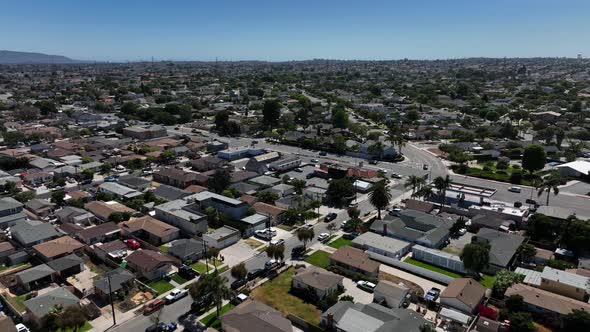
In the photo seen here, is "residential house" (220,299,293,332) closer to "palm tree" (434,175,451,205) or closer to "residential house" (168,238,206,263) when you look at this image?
"residential house" (168,238,206,263)

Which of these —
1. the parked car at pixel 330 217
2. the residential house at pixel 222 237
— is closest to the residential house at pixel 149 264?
the residential house at pixel 222 237

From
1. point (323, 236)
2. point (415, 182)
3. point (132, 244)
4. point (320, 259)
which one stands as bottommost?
point (320, 259)

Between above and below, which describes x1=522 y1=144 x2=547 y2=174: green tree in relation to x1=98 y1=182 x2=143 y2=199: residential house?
above

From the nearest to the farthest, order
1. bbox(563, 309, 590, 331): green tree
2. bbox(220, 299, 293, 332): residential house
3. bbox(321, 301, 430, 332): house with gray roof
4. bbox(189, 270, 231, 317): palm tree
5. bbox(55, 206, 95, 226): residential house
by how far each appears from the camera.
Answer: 1. bbox(220, 299, 293, 332): residential house
2. bbox(321, 301, 430, 332): house with gray roof
3. bbox(563, 309, 590, 331): green tree
4. bbox(189, 270, 231, 317): palm tree
5. bbox(55, 206, 95, 226): residential house

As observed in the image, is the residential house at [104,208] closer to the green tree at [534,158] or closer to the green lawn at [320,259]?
the green lawn at [320,259]

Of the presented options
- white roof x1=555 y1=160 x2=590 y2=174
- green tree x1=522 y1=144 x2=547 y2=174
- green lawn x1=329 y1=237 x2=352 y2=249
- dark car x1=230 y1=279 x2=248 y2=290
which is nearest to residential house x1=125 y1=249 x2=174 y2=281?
dark car x1=230 y1=279 x2=248 y2=290

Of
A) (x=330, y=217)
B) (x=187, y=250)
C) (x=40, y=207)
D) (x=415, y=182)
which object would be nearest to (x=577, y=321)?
(x=330, y=217)

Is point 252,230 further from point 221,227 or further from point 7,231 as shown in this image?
point 7,231

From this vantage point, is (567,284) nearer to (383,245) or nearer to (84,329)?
(383,245)
